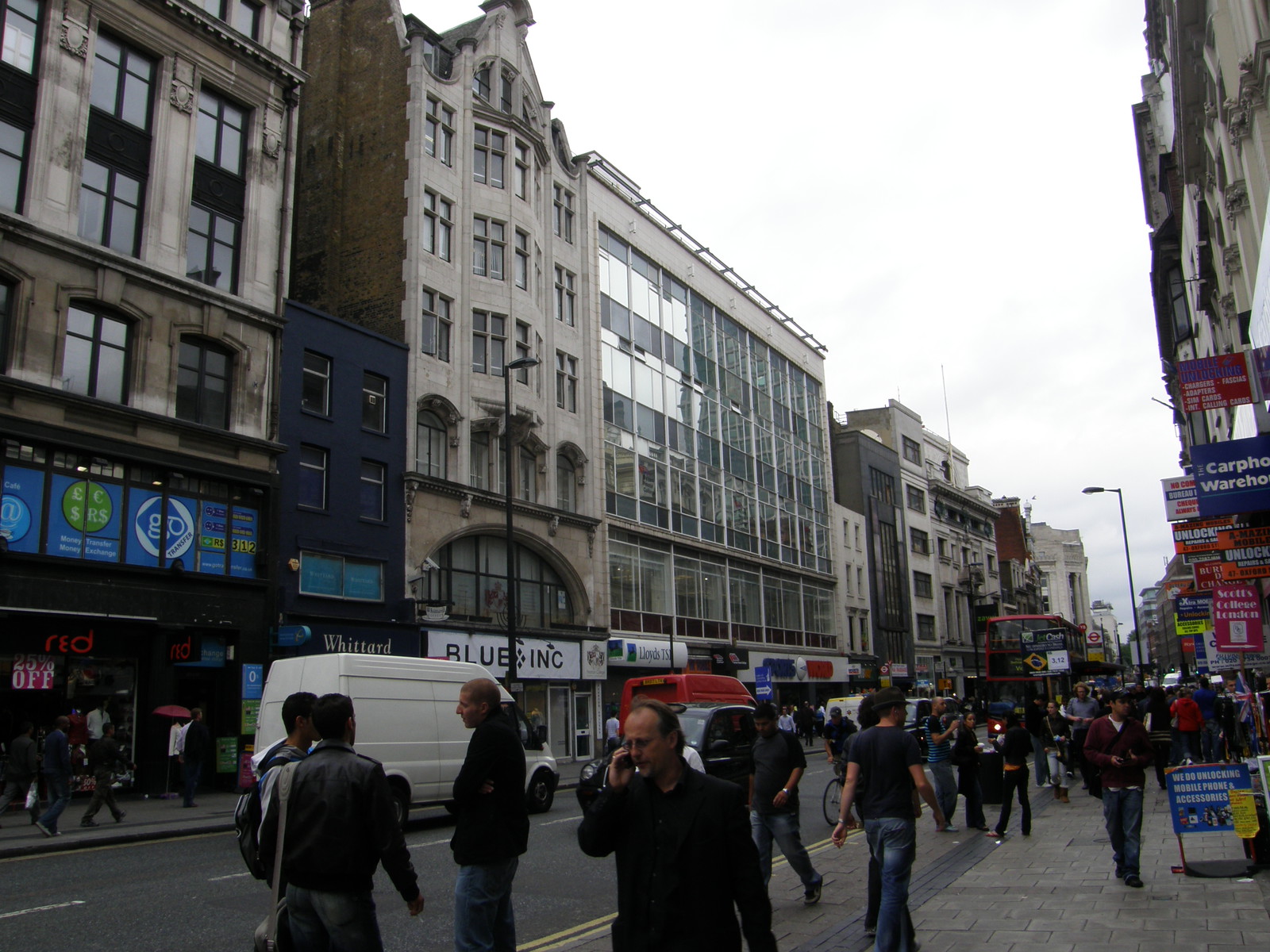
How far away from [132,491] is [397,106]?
657 inches

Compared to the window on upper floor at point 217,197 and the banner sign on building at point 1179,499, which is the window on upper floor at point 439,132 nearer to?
the window on upper floor at point 217,197

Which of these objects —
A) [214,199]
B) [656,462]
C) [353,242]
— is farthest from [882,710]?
[656,462]

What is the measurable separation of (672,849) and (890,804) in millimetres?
3914

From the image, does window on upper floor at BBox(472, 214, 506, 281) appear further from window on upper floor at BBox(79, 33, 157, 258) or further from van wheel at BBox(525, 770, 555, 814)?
van wheel at BBox(525, 770, 555, 814)

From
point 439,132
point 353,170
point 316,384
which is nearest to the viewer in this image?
point 316,384

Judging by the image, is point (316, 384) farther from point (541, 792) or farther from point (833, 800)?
point (833, 800)

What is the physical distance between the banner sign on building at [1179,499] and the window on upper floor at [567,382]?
19588 mm

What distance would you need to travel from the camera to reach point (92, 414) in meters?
20.7

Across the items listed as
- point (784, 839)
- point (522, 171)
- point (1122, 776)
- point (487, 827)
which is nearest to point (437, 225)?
point (522, 171)

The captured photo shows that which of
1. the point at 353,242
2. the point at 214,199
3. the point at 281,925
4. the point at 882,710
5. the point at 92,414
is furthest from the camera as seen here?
the point at 353,242

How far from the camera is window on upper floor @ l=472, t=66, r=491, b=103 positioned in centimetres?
3430

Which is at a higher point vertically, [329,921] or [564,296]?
[564,296]

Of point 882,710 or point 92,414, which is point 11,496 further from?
point 882,710

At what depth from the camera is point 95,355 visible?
69.7 feet
